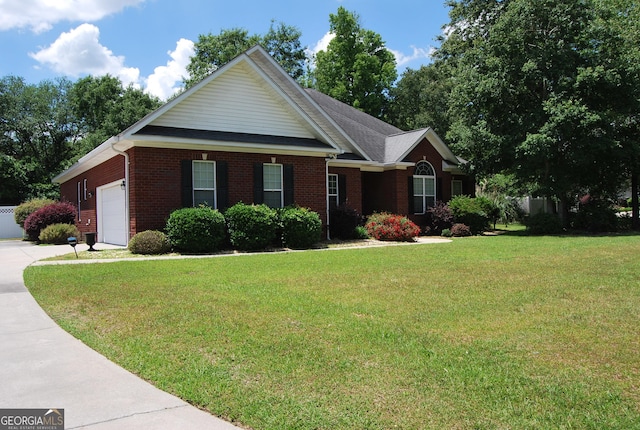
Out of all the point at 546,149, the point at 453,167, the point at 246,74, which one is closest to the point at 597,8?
the point at 546,149

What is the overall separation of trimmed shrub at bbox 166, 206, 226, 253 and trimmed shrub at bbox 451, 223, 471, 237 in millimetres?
11542

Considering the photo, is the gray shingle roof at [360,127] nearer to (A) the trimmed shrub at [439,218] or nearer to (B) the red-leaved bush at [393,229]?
(A) the trimmed shrub at [439,218]

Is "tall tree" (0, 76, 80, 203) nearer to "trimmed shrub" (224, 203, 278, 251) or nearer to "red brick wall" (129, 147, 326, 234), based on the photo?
"red brick wall" (129, 147, 326, 234)

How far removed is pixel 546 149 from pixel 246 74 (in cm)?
1315

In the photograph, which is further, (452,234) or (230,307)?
(452,234)

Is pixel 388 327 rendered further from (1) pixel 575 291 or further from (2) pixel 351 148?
(2) pixel 351 148

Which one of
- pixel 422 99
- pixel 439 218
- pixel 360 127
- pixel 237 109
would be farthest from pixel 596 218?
pixel 422 99

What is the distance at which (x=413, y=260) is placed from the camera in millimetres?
11922

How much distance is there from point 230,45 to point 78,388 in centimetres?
4060

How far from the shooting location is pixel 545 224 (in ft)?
72.3

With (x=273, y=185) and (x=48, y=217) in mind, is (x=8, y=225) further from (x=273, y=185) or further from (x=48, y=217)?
(x=273, y=185)

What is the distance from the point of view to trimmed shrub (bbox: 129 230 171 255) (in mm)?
14242

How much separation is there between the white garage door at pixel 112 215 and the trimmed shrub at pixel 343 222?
7829 millimetres

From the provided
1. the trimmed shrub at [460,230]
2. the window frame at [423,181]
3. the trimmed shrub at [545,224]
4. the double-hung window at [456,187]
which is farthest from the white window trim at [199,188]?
the trimmed shrub at [545,224]
